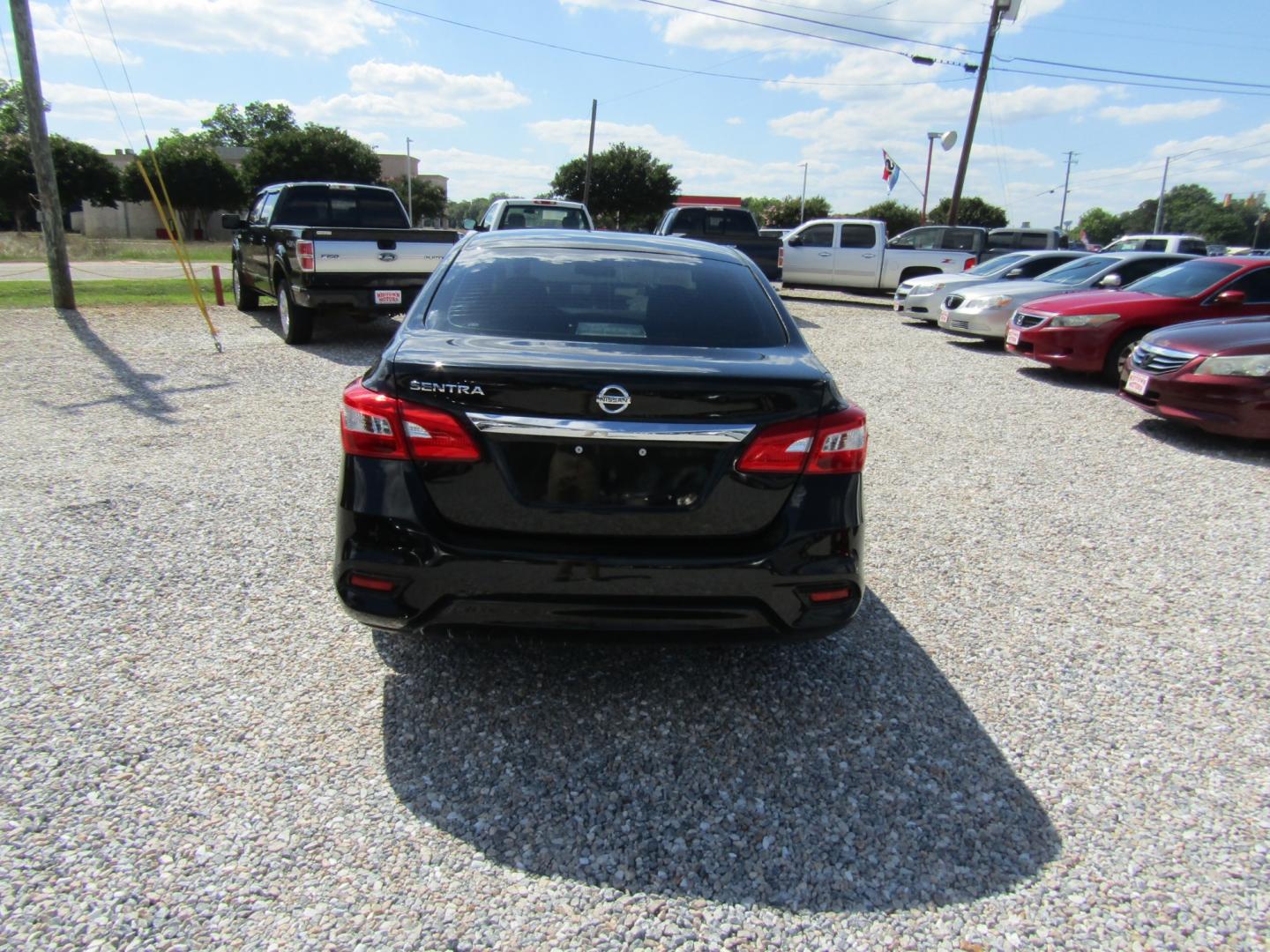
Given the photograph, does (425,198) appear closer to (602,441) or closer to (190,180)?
(190,180)

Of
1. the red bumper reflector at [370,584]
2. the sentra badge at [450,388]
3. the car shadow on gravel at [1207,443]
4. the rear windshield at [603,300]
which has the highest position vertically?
the rear windshield at [603,300]

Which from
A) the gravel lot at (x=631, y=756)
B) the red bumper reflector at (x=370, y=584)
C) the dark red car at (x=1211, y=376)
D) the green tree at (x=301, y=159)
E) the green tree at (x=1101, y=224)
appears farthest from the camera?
the green tree at (x=1101, y=224)

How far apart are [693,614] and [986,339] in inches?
494

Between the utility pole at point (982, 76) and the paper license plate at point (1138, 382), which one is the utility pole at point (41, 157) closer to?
the paper license plate at point (1138, 382)

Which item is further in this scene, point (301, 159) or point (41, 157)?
point (301, 159)

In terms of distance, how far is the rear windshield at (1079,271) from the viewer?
12523 mm

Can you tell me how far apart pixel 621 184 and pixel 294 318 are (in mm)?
48609

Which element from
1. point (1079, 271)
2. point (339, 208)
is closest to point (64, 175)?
point (339, 208)

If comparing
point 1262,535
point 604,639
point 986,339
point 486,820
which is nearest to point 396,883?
point 486,820

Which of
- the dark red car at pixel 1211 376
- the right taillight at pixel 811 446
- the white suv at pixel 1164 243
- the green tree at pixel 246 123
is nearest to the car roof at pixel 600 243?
the right taillight at pixel 811 446

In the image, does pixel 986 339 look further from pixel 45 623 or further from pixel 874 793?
pixel 45 623

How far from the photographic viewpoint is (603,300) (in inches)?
129

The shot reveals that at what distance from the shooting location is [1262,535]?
518cm

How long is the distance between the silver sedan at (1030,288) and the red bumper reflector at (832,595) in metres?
10.8
